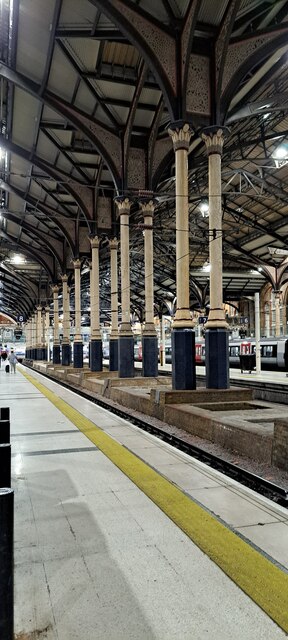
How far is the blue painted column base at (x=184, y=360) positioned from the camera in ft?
31.8

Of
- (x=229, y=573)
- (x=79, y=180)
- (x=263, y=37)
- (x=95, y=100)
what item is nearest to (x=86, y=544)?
(x=229, y=573)

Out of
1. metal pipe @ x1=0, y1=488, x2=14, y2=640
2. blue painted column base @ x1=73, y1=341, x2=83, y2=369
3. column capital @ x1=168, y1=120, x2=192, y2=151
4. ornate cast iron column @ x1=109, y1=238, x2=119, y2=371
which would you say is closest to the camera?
metal pipe @ x1=0, y1=488, x2=14, y2=640

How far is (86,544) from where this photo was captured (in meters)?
3.18

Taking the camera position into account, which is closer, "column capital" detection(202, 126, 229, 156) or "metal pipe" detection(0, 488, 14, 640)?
"metal pipe" detection(0, 488, 14, 640)

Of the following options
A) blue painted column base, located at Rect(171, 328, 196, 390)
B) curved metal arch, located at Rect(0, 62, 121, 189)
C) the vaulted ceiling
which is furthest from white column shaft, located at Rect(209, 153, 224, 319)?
curved metal arch, located at Rect(0, 62, 121, 189)

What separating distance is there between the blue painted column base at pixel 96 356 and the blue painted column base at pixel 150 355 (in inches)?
190

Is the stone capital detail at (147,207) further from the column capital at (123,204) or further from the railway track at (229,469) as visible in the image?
the railway track at (229,469)

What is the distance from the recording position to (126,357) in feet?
50.5

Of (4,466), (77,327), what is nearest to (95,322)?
(77,327)

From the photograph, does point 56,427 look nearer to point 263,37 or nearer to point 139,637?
point 139,637

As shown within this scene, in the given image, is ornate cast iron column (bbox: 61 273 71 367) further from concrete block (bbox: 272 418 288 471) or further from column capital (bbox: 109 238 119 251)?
concrete block (bbox: 272 418 288 471)

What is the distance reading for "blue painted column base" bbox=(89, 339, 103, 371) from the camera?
783 inches

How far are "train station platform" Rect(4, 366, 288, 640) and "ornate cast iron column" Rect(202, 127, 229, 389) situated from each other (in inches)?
163

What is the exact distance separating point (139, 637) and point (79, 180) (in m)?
17.8
